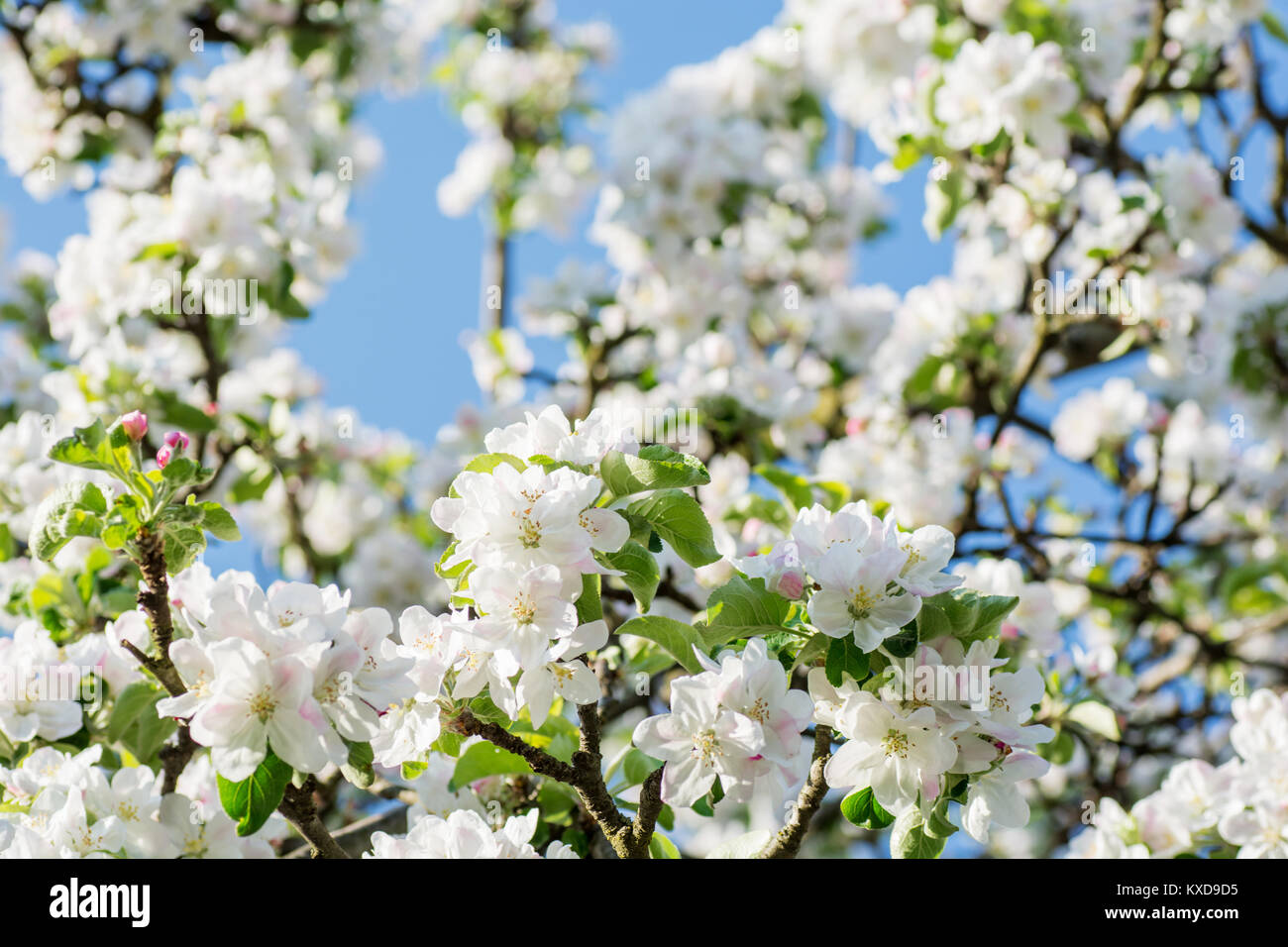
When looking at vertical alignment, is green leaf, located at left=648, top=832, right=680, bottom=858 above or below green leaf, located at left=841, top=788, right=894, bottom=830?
below

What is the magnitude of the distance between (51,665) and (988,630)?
128 centimetres

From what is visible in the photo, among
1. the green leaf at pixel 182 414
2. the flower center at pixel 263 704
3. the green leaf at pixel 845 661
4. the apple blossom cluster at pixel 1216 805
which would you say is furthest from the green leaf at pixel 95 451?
the apple blossom cluster at pixel 1216 805

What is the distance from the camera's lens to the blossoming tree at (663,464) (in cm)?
124

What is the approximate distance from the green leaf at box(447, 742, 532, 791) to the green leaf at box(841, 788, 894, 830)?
0.42m

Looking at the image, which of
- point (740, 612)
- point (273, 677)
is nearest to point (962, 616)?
point (740, 612)

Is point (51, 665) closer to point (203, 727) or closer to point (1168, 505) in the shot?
point (203, 727)

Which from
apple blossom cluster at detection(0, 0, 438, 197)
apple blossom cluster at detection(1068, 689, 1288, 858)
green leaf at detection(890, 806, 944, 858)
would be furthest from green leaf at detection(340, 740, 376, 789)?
apple blossom cluster at detection(0, 0, 438, 197)

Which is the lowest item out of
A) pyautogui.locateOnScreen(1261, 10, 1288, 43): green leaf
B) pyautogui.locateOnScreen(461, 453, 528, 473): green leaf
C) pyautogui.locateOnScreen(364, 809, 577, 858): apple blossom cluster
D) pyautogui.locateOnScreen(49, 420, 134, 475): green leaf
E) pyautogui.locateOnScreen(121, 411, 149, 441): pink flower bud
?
pyautogui.locateOnScreen(364, 809, 577, 858): apple blossom cluster

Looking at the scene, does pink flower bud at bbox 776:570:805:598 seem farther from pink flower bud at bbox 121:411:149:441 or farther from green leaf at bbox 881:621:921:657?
pink flower bud at bbox 121:411:149:441

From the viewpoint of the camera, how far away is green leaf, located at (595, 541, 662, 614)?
1.29 metres

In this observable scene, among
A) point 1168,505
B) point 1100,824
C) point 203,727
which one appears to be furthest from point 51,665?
point 1168,505

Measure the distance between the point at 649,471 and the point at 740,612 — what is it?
0.19m

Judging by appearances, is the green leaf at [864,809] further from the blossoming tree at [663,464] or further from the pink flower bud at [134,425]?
the pink flower bud at [134,425]

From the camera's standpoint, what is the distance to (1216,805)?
5.97 ft
